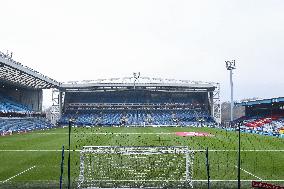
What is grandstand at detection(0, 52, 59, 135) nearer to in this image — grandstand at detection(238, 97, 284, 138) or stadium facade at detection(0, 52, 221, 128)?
stadium facade at detection(0, 52, 221, 128)

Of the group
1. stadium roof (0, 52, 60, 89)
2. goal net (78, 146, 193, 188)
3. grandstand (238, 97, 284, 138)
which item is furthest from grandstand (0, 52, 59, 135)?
grandstand (238, 97, 284, 138)

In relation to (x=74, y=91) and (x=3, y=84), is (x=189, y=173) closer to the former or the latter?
(x=3, y=84)

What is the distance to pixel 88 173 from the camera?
971 inches

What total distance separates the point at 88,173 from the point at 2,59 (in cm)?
3293

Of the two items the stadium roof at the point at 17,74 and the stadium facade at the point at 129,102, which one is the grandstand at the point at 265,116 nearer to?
the stadium facade at the point at 129,102

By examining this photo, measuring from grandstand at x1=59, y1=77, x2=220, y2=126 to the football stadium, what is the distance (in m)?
0.28

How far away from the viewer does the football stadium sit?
2336 centimetres

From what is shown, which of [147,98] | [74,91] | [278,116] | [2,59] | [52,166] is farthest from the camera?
[147,98]

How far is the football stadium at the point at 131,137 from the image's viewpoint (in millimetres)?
23359

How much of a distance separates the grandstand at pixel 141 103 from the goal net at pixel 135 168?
7231 centimetres


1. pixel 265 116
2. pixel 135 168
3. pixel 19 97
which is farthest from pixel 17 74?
pixel 265 116

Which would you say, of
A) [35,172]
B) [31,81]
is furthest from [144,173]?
[31,81]

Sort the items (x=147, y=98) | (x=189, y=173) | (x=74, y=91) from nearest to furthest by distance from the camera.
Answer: (x=189, y=173), (x=74, y=91), (x=147, y=98)

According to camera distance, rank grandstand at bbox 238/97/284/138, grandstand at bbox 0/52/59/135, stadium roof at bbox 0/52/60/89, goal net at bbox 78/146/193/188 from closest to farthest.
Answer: goal net at bbox 78/146/193/188 → stadium roof at bbox 0/52/60/89 → grandstand at bbox 0/52/59/135 → grandstand at bbox 238/97/284/138
